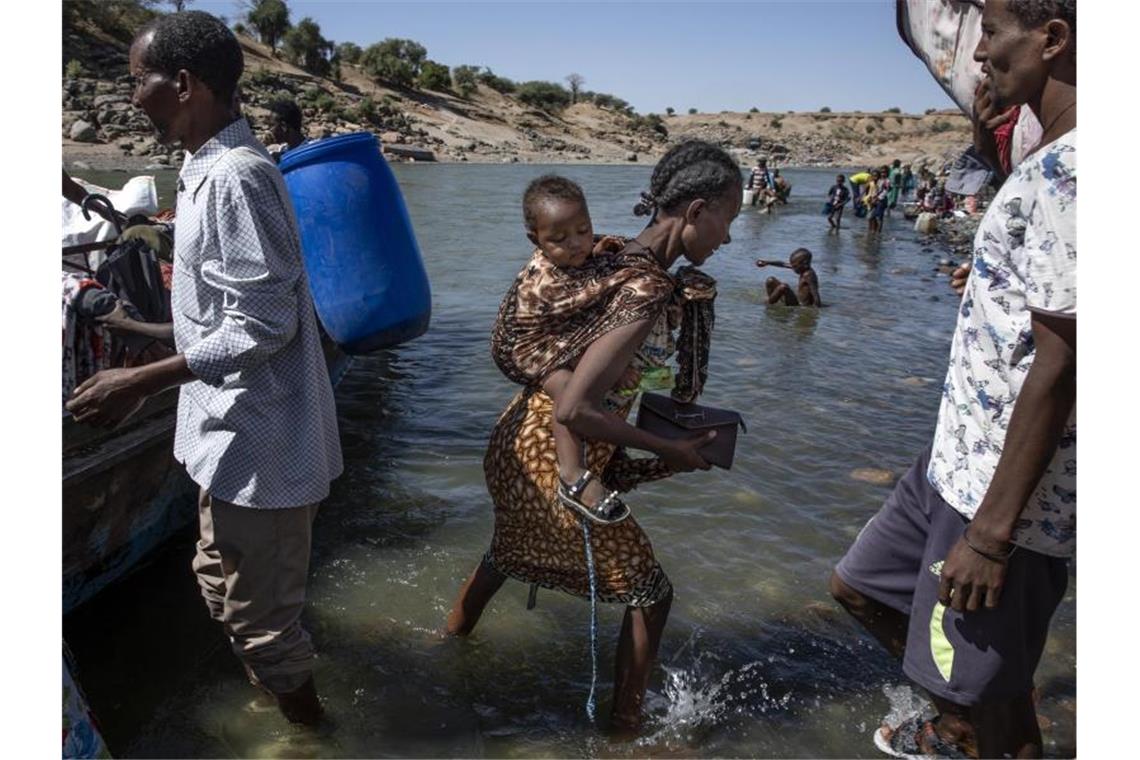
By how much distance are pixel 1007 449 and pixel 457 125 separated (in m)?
47.5

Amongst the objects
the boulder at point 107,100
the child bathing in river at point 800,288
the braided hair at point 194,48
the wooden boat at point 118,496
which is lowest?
the wooden boat at point 118,496

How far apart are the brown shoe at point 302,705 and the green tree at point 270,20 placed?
5117 centimetres

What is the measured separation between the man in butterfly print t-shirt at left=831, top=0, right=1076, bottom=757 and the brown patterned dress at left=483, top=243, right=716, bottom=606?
727 mm

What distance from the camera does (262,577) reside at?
2.46 metres

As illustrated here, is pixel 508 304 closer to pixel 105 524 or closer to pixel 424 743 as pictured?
pixel 424 743

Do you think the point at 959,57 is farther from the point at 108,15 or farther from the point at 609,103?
the point at 609,103

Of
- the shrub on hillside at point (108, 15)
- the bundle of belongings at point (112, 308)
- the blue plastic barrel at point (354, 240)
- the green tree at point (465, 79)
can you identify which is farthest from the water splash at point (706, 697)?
the green tree at point (465, 79)

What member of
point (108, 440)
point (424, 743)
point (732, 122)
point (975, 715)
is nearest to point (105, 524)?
point (108, 440)

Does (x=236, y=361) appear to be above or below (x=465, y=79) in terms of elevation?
below

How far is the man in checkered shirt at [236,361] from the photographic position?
7.16ft

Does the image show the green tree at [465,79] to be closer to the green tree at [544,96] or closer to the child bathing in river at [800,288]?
the green tree at [544,96]

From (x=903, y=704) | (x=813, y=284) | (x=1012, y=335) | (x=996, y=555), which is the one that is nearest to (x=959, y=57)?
(x=1012, y=335)

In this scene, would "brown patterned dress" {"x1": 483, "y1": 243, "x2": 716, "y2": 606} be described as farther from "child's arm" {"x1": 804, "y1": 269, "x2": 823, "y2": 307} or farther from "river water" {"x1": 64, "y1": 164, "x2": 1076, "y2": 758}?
"child's arm" {"x1": 804, "y1": 269, "x2": 823, "y2": 307}

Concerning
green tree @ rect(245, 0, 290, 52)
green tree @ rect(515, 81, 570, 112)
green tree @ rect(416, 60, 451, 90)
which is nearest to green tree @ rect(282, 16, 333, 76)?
green tree @ rect(245, 0, 290, 52)
